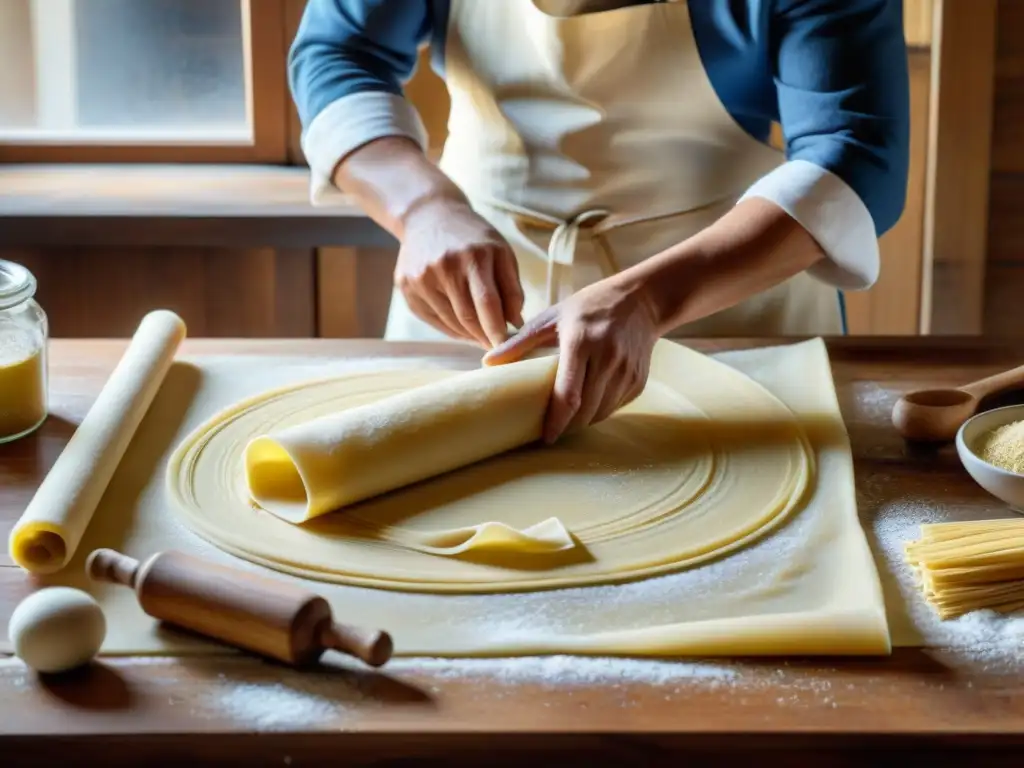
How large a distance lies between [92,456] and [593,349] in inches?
16.2

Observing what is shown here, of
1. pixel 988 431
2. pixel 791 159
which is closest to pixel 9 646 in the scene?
pixel 988 431

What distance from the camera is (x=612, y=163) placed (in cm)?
140

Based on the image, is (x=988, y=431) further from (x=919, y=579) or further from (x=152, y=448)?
(x=152, y=448)

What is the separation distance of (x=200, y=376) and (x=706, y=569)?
59 cm

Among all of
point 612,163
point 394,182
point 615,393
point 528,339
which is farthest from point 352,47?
point 615,393

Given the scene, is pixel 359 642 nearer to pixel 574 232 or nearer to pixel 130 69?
pixel 574 232

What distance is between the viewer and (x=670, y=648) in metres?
0.77

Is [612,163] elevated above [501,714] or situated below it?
above

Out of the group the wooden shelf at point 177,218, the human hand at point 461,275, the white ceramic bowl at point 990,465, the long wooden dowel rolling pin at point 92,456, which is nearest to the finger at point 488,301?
the human hand at point 461,275

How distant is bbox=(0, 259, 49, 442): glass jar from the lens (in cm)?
107

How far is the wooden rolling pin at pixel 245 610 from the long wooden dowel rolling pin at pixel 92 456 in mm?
94

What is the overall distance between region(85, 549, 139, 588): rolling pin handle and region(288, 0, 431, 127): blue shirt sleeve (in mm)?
740

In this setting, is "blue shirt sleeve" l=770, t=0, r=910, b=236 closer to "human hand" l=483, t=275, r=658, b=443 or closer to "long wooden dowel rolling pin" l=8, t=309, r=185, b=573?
"human hand" l=483, t=275, r=658, b=443

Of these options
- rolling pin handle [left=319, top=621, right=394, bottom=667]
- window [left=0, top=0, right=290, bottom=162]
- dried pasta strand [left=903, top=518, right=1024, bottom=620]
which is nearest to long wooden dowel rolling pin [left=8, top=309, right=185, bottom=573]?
→ rolling pin handle [left=319, top=621, right=394, bottom=667]
